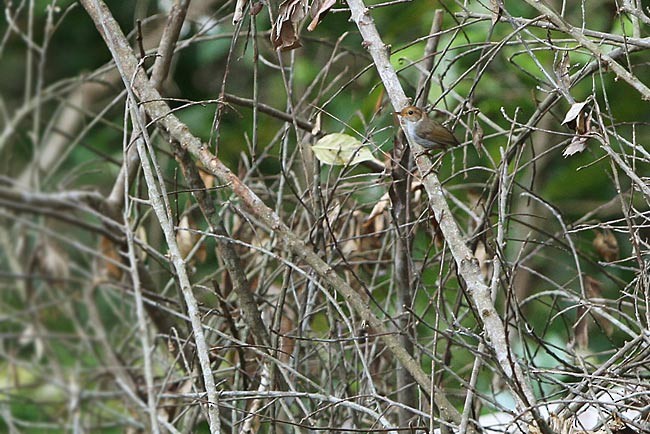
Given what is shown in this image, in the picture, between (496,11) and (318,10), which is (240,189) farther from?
(496,11)

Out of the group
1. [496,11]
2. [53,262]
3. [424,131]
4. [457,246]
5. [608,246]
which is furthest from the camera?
[53,262]

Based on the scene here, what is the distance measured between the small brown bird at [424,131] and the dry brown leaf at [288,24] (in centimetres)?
25

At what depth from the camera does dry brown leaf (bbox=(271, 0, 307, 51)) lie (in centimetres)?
177

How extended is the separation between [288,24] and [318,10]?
7 centimetres

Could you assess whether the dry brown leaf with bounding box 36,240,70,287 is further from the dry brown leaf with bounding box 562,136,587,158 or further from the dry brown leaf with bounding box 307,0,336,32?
A: the dry brown leaf with bounding box 562,136,587,158

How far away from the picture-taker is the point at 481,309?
152 centimetres

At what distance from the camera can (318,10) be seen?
1757 millimetres

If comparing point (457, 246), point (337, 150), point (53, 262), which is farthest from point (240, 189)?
point (53, 262)

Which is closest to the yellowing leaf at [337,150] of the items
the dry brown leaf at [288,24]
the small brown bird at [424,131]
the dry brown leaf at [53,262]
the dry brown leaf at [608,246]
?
the small brown bird at [424,131]

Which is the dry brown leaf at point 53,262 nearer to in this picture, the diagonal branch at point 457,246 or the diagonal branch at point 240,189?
the diagonal branch at point 240,189

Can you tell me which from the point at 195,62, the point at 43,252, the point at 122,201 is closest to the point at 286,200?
the point at 122,201

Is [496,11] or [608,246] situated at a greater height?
[496,11]

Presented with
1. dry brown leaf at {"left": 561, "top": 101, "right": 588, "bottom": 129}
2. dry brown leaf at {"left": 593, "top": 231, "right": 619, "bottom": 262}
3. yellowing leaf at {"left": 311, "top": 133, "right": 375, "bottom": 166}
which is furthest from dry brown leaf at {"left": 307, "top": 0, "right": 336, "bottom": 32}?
dry brown leaf at {"left": 593, "top": 231, "right": 619, "bottom": 262}

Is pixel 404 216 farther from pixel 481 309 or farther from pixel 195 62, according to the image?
pixel 195 62
